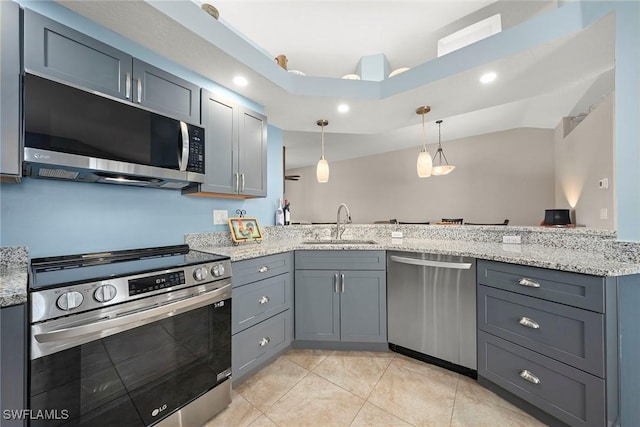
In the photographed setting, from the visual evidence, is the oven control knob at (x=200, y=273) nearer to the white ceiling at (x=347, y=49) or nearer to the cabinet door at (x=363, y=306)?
the cabinet door at (x=363, y=306)

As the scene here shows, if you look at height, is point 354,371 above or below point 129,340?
below

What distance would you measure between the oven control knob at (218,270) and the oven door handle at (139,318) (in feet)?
A: 0.28

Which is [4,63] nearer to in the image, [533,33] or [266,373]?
[266,373]

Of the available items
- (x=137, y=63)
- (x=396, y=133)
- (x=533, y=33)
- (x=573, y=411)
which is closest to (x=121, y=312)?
(x=137, y=63)

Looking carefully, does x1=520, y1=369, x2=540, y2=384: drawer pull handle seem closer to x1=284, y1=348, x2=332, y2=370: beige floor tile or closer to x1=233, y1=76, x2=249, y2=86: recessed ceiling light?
x1=284, y1=348, x2=332, y2=370: beige floor tile

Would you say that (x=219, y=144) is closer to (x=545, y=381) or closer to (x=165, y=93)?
(x=165, y=93)

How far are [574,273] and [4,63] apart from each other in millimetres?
2748

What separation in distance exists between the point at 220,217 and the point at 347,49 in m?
2.00

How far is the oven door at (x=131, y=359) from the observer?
2.94ft

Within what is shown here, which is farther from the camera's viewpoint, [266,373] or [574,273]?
[266,373]

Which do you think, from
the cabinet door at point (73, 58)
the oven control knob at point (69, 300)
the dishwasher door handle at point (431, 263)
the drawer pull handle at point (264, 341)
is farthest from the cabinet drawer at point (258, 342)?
the cabinet door at point (73, 58)

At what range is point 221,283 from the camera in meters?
1.45

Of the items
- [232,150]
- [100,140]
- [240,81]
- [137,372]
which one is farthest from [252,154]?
[137,372]

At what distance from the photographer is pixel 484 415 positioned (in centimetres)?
141
